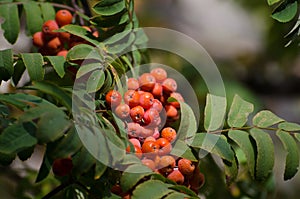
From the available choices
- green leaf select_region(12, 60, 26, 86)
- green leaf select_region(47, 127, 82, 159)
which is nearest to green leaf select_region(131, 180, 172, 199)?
green leaf select_region(47, 127, 82, 159)

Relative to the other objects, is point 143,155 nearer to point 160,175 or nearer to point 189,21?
point 160,175

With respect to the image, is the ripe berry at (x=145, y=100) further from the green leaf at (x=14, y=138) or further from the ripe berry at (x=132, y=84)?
the green leaf at (x=14, y=138)

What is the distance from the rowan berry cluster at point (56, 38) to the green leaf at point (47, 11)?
0.09ft

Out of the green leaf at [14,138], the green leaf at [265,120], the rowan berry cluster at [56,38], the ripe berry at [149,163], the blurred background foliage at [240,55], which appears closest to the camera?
the green leaf at [14,138]

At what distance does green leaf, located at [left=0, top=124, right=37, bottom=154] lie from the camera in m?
0.88

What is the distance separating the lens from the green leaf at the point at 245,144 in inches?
42.7

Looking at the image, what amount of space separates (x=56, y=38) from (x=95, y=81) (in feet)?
0.93

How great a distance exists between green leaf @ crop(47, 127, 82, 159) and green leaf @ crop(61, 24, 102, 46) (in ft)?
1.02

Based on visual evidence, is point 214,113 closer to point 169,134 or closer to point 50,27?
point 169,134

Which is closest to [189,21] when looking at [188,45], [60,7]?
[188,45]

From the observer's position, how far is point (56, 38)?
4.29ft

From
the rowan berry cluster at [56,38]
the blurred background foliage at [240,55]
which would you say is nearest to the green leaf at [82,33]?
the rowan berry cluster at [56,38]

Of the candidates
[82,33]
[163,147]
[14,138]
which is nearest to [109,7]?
[82,33]

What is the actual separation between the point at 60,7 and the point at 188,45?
847 millimetres
